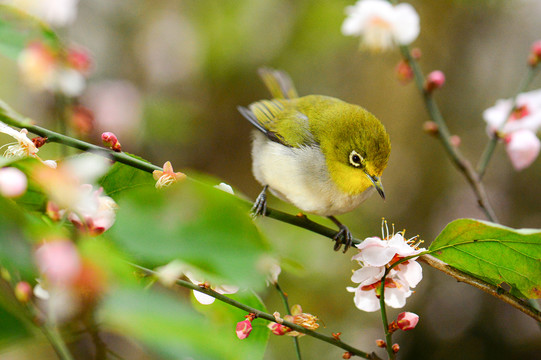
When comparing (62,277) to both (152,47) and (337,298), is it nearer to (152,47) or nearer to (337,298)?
(337,298)

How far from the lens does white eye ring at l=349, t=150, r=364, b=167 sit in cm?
152

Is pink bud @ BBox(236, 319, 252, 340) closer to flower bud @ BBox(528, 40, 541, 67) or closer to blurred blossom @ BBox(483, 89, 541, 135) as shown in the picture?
blurred blossom @ BBox(483, 89, 541, 135)

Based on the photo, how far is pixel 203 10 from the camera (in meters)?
3.38

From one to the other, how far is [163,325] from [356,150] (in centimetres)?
125

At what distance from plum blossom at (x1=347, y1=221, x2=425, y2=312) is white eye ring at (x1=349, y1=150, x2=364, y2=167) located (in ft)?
2.01

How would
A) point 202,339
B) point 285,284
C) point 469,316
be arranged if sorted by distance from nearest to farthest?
1. point 202,339
2. point 285,284
3. point 469,316

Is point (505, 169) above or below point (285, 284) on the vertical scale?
above

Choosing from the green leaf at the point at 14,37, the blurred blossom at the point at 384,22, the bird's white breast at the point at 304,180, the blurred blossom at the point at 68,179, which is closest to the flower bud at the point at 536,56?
the blurred blossom at the point at 384,22

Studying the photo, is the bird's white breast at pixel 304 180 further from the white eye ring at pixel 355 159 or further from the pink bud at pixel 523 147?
the pink bud at pixel 523 147

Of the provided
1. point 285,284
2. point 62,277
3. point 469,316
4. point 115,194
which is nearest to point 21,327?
point 62,277

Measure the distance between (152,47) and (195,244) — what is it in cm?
336

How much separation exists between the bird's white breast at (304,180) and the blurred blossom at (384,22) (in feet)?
1.38

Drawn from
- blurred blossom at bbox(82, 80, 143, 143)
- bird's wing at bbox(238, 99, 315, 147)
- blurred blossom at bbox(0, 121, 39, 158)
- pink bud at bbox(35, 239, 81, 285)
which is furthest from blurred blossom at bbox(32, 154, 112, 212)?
blurred blossom at bbox(82, 80, 143, 143)

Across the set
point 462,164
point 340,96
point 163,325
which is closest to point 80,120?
point 462,164
